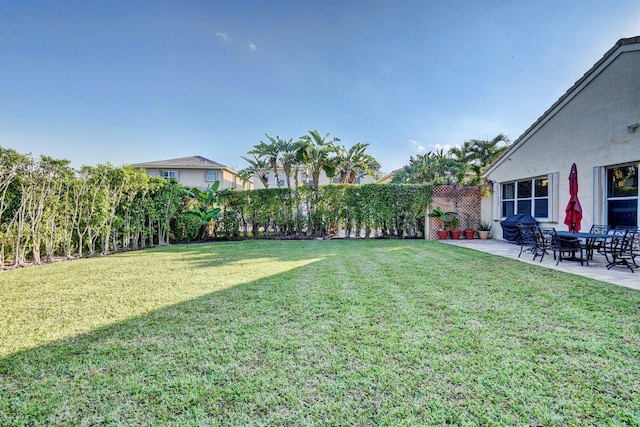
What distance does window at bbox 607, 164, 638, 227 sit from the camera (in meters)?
7.39

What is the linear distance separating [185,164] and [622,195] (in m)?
29.8

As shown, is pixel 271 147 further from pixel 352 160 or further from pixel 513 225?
pixel 513 225

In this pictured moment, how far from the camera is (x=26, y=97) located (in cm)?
996

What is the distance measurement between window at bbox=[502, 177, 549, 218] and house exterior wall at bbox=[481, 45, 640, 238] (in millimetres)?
406

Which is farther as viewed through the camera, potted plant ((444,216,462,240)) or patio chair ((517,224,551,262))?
potted plant ((444,216,462,240))

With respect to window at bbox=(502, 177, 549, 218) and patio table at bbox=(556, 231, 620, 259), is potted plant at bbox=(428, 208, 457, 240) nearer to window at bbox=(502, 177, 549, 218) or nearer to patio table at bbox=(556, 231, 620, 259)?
window at bbox=(502, 177, 549, 218)

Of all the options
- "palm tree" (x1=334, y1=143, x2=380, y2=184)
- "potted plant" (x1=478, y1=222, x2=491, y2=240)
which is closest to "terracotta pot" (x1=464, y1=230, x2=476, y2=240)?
"potted plant" (x1=478, y1=222, x2=491, y2=240)

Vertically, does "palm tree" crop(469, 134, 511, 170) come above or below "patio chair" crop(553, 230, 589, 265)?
above

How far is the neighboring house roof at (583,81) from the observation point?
748 centimetres

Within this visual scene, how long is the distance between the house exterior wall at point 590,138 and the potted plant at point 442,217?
3360 mm

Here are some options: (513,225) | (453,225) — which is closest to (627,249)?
(513,225)

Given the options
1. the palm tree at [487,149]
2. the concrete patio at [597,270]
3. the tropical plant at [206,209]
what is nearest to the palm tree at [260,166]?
the tropical plant at [206,209]

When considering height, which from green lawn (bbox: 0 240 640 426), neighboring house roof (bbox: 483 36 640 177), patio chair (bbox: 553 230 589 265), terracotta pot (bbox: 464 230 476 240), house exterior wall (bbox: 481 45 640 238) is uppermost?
neighboring house roof (bbox: 483 36 640 177)

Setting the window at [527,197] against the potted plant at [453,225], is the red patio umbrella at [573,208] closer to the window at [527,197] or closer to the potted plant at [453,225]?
the window at [527,197]
